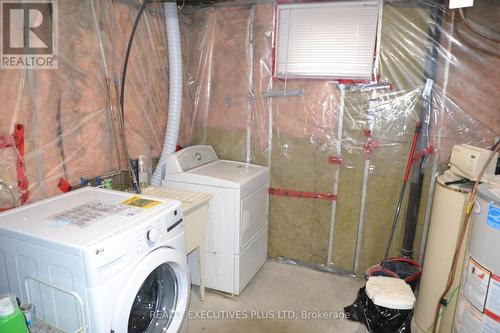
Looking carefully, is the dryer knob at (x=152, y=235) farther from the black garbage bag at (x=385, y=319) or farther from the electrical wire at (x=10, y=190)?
the black garbage bag at (x=385, y=319)

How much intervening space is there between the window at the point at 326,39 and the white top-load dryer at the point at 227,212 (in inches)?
35.9

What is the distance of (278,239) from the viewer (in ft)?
10.1

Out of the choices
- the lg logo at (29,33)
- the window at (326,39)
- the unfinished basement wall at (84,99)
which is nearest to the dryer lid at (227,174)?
the unfinished basement wall at (84,99)

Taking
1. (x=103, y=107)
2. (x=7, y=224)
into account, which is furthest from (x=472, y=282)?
(x=103, y=107)

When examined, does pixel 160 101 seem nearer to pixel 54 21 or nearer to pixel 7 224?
pixel 54 21

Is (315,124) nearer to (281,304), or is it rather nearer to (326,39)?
(326,39)

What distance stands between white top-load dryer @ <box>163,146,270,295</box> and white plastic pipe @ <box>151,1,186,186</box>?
11 centimetres

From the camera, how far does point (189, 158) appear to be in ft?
8.78

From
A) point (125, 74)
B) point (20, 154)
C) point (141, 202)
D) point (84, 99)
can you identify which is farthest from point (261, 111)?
point (20, 154)

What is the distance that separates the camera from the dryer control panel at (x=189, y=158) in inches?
101

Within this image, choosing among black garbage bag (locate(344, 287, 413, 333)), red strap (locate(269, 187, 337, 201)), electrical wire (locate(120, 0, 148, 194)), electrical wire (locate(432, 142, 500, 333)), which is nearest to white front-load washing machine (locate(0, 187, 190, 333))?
electrical wire (locate(120, 0, 148, 194))

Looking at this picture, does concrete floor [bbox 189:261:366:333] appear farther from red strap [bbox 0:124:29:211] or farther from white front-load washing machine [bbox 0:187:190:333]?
red strap [bbox 0:124:29:211]

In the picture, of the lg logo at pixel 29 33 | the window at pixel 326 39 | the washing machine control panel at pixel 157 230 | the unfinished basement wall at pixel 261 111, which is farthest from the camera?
the window at pixel 326 39

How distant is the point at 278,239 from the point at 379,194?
37.5 inches
